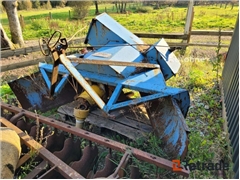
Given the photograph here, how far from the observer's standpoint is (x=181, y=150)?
2699 millimetres

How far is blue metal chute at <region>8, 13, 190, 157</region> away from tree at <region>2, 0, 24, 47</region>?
5972mm

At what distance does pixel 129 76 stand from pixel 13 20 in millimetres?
7629

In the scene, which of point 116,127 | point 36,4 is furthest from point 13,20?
point 36,4

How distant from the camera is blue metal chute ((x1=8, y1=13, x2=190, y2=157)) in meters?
2.88

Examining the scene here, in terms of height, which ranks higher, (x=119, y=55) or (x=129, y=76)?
(x=119, y=55)

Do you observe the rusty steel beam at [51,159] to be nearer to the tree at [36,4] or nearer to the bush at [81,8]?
the bush at [81,8]

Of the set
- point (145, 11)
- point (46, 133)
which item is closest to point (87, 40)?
point (46, 133)

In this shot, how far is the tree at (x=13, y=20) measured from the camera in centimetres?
872

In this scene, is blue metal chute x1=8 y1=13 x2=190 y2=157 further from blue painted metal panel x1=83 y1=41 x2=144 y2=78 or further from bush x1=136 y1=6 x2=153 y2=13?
bush x1=136 y1=6 x2=153 y2=13

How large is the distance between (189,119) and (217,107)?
63 centimetres

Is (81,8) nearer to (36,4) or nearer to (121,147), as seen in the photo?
(36,4)

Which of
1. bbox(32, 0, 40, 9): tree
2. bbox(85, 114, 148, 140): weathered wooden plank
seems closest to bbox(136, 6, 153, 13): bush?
bbox(32, 0, 40, 9): tree

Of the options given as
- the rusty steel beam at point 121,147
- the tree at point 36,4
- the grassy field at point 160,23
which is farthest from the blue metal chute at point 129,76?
the tree at point 36,4

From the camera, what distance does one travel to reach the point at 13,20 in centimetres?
920
